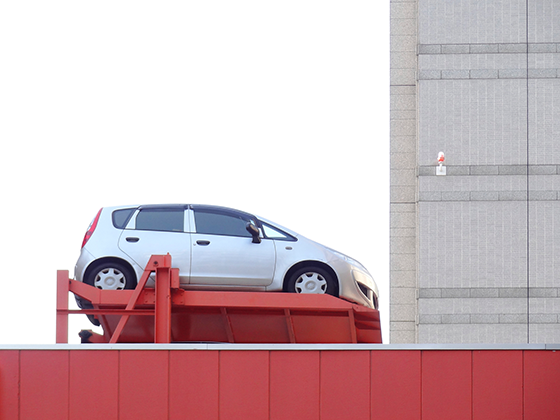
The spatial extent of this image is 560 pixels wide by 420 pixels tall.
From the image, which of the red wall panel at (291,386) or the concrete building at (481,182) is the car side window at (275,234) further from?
the concrete building at (481,182)

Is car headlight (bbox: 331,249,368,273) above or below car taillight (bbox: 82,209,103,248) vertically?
below

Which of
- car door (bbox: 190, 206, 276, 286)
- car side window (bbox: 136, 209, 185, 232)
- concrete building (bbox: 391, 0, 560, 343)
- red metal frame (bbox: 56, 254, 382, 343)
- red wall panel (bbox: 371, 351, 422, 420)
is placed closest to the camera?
red wall panel (bbox: 371, 351, 422, 420)

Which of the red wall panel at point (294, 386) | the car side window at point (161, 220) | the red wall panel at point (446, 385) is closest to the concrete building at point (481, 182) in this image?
the car side window at point (161, 220)

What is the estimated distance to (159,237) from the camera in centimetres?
871

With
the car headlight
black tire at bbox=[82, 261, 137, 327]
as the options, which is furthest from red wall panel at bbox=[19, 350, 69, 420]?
the car headlight

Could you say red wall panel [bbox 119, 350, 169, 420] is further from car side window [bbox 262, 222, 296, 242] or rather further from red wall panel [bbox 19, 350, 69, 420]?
car side window [bbox 262, 222, 296, 242]

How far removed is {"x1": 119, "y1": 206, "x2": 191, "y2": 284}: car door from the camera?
28.1 feet

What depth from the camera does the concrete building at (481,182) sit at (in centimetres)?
1456

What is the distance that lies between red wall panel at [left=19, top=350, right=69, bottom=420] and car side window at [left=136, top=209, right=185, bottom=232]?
205 centimetres

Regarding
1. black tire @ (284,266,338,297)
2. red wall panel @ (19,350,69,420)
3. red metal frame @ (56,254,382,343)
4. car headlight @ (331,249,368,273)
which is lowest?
red wall panel @ (19,350,69,420)

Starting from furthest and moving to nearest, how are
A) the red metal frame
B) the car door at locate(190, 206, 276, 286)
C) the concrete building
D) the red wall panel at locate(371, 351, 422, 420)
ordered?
the concrete building < the car door at locate(190, 206, 276, 286) < the red metal frame < the red wall panel at locate(371, 351, 422, 420)

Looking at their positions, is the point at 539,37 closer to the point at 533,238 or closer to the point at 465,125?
the point at 465,125

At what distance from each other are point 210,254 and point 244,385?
1.90 m

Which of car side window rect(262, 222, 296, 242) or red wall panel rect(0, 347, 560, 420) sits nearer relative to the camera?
red wall panel rect(0, 347, 560, 420)
